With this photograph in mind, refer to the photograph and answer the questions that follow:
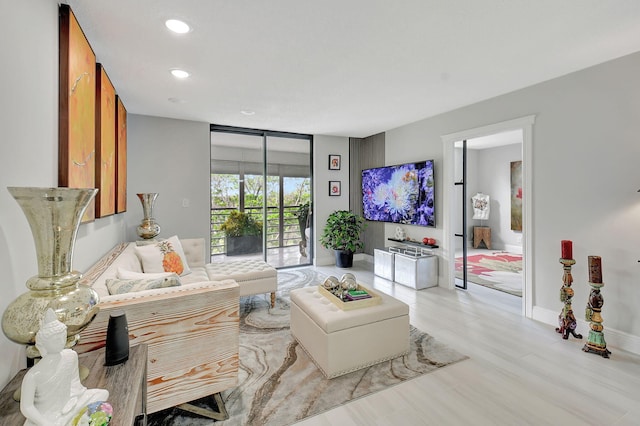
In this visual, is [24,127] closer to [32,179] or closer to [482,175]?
[32,179]

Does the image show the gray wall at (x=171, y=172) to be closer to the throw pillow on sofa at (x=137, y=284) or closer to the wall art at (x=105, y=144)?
the wall art at (x=105, y=144)

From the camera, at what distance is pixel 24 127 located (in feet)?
4.22

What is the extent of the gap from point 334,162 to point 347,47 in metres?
3.42

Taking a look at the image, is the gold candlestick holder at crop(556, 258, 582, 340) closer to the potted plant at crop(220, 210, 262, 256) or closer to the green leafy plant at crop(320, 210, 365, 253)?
the green leafy plant at crop(320, 210, 365, 253)

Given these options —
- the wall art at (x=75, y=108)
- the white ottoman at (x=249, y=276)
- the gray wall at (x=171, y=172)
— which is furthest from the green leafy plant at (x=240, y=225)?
the wall art at (x=75, y=108)

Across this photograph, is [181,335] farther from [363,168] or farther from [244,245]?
[363,168]

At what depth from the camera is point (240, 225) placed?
4934 mm

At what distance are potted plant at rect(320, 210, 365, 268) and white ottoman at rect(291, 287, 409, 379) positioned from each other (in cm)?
278

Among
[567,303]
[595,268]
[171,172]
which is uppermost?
[171,172]

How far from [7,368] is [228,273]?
2.19 meters

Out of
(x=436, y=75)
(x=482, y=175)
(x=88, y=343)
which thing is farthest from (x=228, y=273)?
(x=482, y=175)

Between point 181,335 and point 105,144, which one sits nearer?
point 181,335

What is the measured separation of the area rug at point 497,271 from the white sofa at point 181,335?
3.81m

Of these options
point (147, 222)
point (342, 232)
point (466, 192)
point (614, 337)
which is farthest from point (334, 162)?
point (614, 337)
